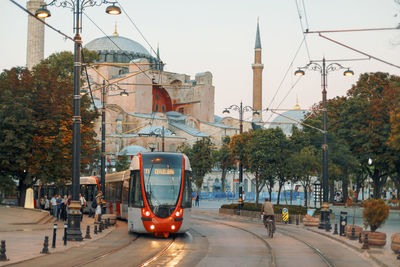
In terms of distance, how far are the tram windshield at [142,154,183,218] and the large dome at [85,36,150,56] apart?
9210cm

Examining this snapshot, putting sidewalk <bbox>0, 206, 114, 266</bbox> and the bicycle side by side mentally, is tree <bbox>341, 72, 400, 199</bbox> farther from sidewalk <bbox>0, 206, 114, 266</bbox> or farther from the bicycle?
sidewalk <bbox>0, 206, 114, 266</bbox>

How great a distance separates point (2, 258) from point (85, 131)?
21229mm

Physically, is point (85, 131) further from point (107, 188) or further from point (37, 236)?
point (37, 236)

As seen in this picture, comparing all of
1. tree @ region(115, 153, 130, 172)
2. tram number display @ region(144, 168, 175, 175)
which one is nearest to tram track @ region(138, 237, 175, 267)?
tram number display @ region(144, 168, 175, 175)

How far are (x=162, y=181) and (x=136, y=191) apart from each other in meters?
1.09

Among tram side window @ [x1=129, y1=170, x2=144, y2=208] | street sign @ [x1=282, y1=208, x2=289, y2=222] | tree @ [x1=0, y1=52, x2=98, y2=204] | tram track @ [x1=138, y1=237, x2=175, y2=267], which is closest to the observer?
tram track @ [x1=138, y1=237, x2=175, y2=267]

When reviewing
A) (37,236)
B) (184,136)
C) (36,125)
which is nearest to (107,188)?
(36,125)

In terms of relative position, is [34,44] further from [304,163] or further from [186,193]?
[186,193]

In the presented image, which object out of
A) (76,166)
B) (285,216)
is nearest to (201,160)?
(285,216)

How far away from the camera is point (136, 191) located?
20703 millimetres

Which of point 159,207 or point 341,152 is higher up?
point 341,152

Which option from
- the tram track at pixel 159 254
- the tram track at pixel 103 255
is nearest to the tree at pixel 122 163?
the tram track at pixel 159 254

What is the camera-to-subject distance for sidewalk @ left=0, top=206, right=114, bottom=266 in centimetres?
1549

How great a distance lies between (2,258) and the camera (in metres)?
13.4
